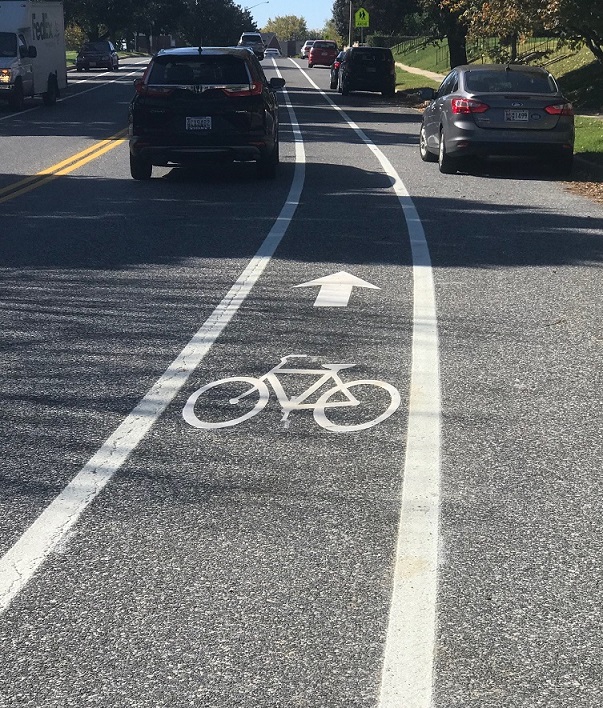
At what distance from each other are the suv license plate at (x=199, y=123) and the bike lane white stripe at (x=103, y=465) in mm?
6989

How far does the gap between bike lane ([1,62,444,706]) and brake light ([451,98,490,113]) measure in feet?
34.7

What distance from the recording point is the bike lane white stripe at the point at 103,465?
451cm

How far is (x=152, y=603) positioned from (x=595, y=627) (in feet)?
4.78

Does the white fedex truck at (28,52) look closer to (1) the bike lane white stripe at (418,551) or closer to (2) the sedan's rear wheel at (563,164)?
(2) the sedan's rear wheel at (563,164)

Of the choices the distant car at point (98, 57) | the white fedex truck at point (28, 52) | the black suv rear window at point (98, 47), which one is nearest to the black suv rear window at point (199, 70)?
the white fedex truck at point (28, 52)

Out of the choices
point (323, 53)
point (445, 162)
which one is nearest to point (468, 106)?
point (445, 162)

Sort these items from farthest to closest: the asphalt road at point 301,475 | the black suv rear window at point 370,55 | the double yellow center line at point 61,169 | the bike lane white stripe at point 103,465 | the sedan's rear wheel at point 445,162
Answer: the black suv rear window at point 370,55, the sedan's rear wheel at point 445,162, the double yellow center line at point 61,169, the bike lane white stripe at point 103,465, the asphalt road at point 301,475

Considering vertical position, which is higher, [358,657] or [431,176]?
[358,657]

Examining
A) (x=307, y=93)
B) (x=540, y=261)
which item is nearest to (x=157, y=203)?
(x=540, y=261)

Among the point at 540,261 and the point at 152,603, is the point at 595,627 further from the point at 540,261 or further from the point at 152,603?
the point at 540,261

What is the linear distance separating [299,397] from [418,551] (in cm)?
215

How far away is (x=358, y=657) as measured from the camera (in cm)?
383

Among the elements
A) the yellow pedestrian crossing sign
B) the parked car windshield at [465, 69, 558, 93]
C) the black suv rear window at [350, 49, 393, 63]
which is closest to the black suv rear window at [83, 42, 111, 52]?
the yellow pedestrian crossing sign

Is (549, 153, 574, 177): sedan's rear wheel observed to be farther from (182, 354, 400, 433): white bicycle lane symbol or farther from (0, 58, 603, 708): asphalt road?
(182, 354, 400, 433): white bicycle lane symbol
